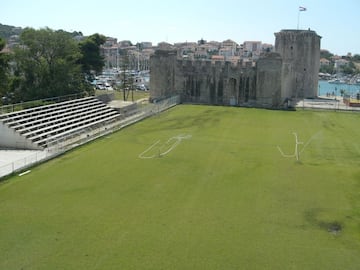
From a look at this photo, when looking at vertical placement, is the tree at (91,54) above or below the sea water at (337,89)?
above

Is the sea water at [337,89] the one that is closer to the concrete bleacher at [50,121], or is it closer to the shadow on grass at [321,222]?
the concrete bleacher at [50,121]

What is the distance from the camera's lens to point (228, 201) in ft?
48.9

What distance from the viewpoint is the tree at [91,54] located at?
40.7 meters

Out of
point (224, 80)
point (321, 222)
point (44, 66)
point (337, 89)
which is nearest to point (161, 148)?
point (321, 222)

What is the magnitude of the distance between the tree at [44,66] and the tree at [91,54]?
5.48 metres

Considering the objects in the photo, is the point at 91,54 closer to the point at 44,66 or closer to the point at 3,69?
the point at 44,66

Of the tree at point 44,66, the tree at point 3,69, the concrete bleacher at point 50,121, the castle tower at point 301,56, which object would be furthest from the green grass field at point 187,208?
the castle tower at point 301,56

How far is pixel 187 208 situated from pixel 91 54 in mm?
30104

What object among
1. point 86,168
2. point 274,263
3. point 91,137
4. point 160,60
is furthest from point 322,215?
point 160,60

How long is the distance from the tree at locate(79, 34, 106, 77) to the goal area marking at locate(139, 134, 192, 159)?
18023 mm

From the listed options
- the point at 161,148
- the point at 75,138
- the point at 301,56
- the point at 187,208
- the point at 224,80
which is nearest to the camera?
the point at 187,208

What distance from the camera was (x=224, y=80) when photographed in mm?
43625

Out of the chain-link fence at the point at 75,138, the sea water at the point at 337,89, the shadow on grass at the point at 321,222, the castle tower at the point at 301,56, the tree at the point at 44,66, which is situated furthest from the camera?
the sea water at the point at 337,89

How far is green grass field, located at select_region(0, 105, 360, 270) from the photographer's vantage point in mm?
10859
